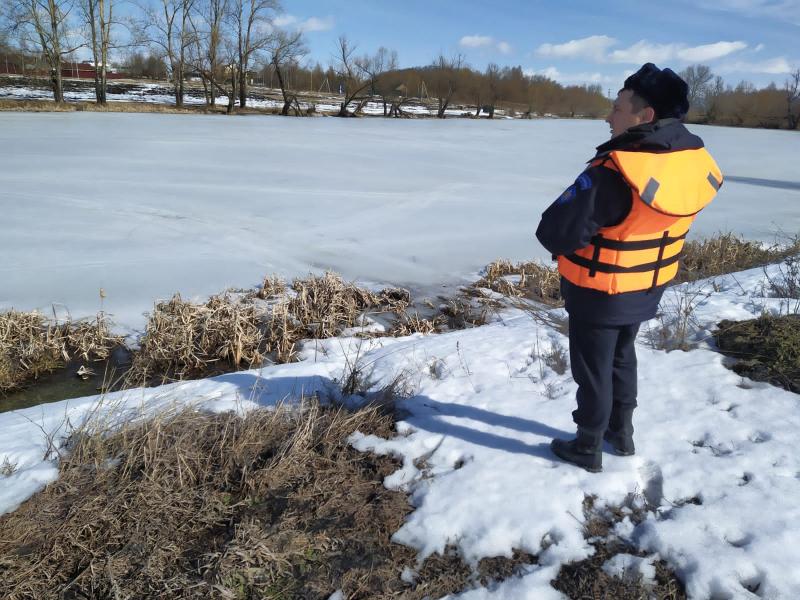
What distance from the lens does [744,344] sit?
3455mm

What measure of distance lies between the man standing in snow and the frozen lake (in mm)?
3644

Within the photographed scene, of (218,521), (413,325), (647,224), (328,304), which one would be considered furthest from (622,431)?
(328,304)

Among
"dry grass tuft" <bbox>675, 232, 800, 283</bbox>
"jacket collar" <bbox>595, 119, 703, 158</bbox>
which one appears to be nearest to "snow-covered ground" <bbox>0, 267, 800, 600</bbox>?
"jacket collar" <bbox>595, 119, 703, 158</bbox>

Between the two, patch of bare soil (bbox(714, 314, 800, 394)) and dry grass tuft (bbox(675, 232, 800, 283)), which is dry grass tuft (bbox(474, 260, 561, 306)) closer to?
dry grass tuft (bbox(675, 232, 800, 283))

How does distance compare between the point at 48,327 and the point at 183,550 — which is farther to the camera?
the point at 48,327

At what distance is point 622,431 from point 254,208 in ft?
21.5

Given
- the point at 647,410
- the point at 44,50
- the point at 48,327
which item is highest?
the point at 44,50

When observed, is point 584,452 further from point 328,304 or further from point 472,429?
point 328,304

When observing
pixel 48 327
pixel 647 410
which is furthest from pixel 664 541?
pixel 48 327

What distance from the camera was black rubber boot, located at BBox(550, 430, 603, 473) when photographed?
7.56 feet

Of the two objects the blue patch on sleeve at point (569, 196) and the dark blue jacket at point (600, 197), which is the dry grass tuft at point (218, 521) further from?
the blue patch on sleeve at point (569, 196)

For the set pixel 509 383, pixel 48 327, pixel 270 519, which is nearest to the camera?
pixel 270 519

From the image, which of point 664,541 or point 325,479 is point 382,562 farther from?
point 664,541

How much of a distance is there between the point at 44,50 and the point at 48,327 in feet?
78.9
